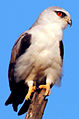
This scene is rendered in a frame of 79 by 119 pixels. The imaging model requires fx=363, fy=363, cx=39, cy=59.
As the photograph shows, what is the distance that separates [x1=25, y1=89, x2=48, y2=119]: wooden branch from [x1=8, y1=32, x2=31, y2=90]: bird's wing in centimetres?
128

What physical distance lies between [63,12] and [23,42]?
4.38ft

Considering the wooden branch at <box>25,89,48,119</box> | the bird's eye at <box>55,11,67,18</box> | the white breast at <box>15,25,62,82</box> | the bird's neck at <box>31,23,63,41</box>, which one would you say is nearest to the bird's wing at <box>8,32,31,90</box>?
the white breast at <box>15,25,62,82</box>

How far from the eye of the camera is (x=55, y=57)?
7.88 metres

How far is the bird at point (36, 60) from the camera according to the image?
780cm

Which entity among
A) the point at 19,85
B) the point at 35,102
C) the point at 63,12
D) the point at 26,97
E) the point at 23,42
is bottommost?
the point at 35,102

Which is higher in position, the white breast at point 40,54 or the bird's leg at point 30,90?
the white breast at point 40,54

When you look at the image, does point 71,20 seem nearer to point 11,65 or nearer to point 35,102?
point 11,65

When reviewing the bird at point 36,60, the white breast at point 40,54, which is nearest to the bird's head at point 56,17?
the bird at point 36,60

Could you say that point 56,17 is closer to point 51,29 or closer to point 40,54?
point 51,29

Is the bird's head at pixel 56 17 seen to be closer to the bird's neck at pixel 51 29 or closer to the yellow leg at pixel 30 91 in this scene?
the bird's neck at pixel 51 29

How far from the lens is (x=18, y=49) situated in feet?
26.5

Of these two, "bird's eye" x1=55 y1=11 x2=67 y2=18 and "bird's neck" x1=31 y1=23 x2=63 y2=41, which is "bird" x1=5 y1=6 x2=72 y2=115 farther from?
"bird's eye" x1=55 y1=11 x2=67 y2=18

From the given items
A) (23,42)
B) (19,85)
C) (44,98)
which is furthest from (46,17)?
(44,98)

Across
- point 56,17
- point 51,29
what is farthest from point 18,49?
point 56,17
